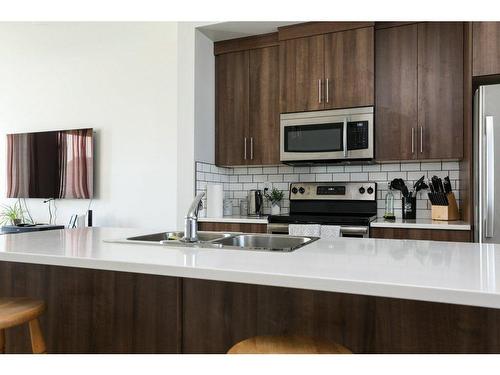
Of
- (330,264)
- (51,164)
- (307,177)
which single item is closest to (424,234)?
(307,177)

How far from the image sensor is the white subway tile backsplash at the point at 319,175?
3393 millimetres

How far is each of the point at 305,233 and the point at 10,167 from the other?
12.2ft

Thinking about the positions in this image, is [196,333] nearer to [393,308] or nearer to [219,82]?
[393,308]

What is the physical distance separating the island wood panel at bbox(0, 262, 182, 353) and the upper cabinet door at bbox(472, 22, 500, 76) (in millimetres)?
2420

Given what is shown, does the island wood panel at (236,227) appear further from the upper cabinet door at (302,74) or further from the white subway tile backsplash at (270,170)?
the upper cabinet door at (302,74)

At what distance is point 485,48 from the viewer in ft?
8.74

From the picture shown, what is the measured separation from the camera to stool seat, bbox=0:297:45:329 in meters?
1.42

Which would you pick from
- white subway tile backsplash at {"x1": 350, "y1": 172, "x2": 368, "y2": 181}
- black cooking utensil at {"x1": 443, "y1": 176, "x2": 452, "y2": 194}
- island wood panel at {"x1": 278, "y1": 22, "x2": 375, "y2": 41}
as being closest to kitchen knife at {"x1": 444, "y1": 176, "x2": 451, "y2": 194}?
black cooking utensil at {"x1": 443, "y1": 176, "x2": 452, "y2": 194}

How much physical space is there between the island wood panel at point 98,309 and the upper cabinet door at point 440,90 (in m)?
2.41

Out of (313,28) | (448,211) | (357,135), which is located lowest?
(448,211)

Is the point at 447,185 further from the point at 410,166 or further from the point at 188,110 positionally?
the point at 188,110

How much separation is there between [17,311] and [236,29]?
295 cm

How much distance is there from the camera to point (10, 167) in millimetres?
4781
